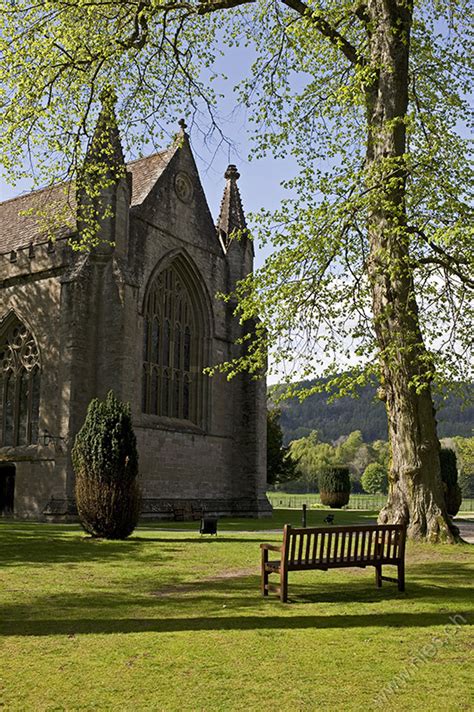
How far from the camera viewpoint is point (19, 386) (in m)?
27.8

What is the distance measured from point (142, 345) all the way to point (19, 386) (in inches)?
193

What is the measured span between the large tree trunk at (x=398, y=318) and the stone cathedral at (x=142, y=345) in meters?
11.1

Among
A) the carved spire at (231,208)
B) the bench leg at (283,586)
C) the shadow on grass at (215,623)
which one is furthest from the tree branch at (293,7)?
the carved spire at (231,208)

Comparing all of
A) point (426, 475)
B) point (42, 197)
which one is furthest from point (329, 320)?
point (42, 197)

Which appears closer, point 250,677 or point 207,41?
point 250,677

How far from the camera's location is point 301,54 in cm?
1616

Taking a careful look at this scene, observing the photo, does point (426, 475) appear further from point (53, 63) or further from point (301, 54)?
point (53, 63)

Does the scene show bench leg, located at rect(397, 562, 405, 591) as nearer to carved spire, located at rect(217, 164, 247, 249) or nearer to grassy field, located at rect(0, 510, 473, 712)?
grassy field, located at rect(0, 510, 473, 712)

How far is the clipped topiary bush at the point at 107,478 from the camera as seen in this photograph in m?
16.3

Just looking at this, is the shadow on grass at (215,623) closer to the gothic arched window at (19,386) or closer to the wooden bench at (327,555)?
the wooden bench at (327,555)

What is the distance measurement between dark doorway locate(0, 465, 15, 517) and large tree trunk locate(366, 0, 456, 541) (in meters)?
17.4

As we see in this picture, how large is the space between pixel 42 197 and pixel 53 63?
18.7 metres

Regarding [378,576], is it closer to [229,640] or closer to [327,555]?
[327,555]

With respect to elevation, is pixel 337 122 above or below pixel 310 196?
above
